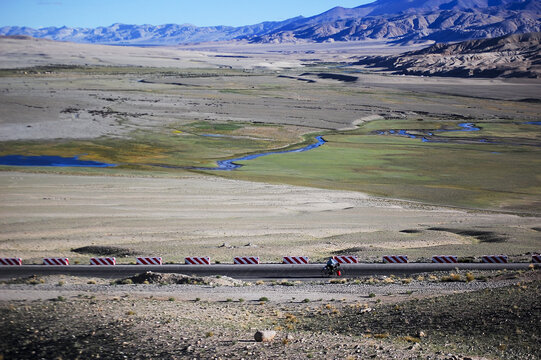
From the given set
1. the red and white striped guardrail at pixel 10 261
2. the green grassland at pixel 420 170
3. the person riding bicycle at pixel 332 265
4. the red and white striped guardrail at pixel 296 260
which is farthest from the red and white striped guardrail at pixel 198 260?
the green grassland at pixel 420 170

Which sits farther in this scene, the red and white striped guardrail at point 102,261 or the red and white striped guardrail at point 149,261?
the red and white striped guardrail at point 149,261

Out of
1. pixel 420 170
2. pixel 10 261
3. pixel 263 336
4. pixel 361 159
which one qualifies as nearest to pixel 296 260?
pixel 263 336

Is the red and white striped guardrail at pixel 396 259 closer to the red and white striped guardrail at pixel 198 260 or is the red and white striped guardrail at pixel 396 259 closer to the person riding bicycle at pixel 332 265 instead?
the person riding bicycle at pixel 332 265

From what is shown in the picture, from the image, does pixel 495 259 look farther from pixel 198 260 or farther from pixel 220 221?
pixel 220 221

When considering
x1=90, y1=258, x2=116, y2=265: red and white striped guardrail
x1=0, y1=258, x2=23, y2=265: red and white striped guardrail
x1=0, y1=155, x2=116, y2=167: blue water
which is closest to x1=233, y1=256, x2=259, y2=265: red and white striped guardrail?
x1=90, y1=258, x2=116, y2=265: red and white striped guardrail

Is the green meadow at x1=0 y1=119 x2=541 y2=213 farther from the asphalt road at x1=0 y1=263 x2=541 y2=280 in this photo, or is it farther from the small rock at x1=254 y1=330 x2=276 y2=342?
the small rock at x1=254 y1=330 x2=276 y2=342

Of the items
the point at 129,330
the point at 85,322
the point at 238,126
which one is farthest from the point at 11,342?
the point at 238,126
